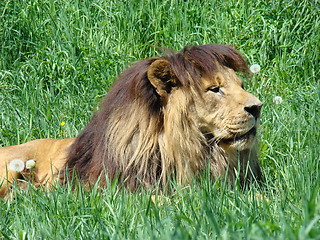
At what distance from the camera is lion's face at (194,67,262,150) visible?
407 cm

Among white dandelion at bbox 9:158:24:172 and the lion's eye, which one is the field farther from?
white dandelion at bbox 9:158:24:172

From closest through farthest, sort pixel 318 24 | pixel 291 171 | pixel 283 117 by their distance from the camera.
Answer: pixel 291 171
pixel 283 117
pixel 318 24

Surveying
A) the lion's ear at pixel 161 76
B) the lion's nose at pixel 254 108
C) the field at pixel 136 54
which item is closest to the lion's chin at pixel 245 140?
the lion's nose at pixel 254 108

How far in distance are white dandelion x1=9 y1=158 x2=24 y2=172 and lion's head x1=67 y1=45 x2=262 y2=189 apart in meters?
0.61

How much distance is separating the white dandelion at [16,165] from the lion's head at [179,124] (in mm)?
607

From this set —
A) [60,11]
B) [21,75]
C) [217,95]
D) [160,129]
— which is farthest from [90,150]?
[60,11]

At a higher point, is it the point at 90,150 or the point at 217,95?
the point at 217,95

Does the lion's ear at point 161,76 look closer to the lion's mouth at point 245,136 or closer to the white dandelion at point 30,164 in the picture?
the lion's mouth at point 245,136

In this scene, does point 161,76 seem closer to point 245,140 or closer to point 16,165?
point 245,140

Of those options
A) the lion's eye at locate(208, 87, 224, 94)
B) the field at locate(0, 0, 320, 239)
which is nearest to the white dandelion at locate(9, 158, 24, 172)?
the field at locate(0, 0, 320, 239)

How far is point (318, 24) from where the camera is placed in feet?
20.9

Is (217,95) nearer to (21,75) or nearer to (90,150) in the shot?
(90,150)

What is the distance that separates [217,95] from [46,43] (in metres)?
3.07

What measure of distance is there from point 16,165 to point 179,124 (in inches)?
50.0
